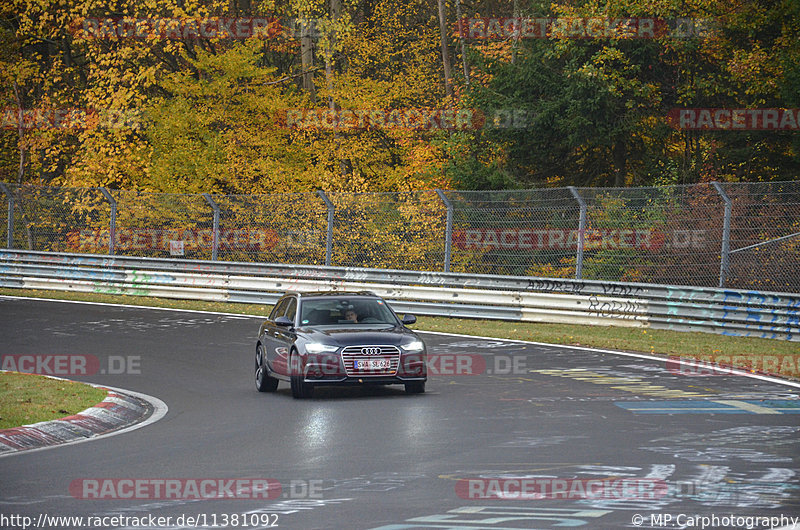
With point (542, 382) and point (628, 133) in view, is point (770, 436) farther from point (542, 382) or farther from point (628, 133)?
point (628, 133)

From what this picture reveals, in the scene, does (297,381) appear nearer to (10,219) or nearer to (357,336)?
(357,336)

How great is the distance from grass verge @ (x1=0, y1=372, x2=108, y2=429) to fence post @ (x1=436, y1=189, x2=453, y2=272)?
1195cm

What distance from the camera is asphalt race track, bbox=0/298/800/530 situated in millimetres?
7809

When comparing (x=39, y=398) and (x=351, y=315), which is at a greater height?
(x=351, y=315)

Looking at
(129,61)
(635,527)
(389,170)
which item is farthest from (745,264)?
(129,61)

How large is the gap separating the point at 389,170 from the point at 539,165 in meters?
8.84

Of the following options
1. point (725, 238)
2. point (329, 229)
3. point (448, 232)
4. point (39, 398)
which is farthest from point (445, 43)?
point (39, 398)

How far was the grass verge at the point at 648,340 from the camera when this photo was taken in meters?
Result: 18.5

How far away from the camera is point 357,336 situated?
14836 mm

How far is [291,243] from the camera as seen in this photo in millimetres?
30219

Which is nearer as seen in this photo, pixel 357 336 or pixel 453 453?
pixel 453 453

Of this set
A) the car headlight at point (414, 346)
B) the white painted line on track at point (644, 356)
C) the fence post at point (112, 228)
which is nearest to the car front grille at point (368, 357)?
the car headlight at point (414, 346)

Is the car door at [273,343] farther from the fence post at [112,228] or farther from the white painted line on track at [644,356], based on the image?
the fence post at [112,228]

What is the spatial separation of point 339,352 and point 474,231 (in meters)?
A: 11.7
